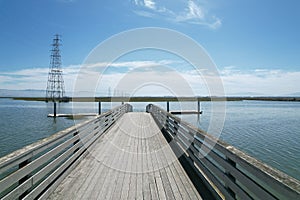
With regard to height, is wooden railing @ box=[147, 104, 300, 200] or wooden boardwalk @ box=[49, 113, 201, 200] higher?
wooden railing @ box=[147, 104, 300, 200]

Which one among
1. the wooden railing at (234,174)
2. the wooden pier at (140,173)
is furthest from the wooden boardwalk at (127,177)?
the wooden railing at (234,174)

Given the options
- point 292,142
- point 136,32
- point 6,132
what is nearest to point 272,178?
point 292,142

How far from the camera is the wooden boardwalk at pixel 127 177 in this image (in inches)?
131

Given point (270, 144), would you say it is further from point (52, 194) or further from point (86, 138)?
point (52, 194)

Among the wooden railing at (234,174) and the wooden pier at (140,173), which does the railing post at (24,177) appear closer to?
the wooden pier at (140,173)

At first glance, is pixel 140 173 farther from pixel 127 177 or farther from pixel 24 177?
pixel 24 177

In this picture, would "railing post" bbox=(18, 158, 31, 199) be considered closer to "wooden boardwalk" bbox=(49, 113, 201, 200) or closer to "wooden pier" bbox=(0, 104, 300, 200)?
"wooden pier" bbox=(0, 104, 300, 200)

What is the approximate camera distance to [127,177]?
4.04m

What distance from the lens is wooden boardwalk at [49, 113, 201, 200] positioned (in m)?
3.33

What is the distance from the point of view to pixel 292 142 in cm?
1141

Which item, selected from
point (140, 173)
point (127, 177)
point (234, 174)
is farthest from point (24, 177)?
point (234, 174)

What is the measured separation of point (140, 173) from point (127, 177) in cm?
32

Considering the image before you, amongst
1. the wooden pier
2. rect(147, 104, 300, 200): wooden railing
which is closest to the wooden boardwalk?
the wooden pier

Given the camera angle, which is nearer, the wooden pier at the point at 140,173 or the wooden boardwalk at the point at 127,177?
the wooden pier at the point at 140,173
